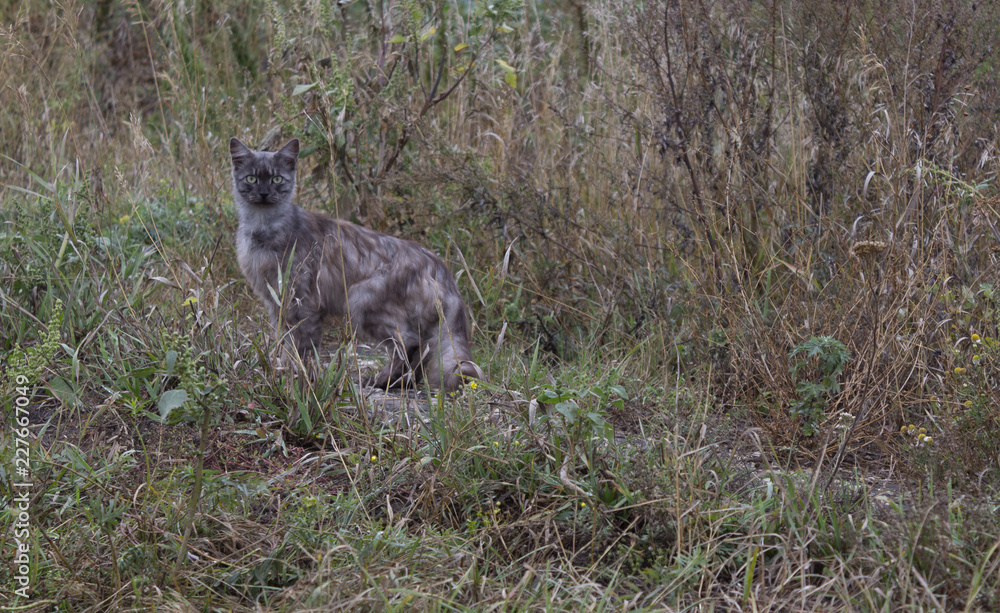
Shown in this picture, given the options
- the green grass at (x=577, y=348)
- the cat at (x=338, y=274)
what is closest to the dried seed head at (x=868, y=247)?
the green grass at (x=577, y=348)

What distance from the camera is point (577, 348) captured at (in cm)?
445

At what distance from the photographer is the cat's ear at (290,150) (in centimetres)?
453

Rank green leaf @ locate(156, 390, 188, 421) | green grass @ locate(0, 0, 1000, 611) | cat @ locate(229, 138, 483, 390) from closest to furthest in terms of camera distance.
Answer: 1. green leaf @ locate(156, 390, 188, 421)
2. green grass @ locate(0, 0, 1000, 611)
3. cat @ locate(229, 138, 483, 390)

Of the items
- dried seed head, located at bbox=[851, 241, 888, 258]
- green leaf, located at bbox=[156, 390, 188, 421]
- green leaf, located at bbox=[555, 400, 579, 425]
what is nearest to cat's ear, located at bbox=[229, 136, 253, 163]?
green leaf, located at bbox=[156, 390, 188, 421]

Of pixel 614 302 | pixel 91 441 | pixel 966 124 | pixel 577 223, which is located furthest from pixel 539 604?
pixel 966 124

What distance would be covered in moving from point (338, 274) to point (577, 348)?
1326 mm

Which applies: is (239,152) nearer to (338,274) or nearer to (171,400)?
(338,274)

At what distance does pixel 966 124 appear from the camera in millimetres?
4031

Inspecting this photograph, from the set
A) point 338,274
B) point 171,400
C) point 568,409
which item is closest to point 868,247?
point 568,409

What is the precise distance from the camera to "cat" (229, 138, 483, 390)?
14.1 feet

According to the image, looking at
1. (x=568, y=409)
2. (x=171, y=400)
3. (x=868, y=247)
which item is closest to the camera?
(x=171, y=400)

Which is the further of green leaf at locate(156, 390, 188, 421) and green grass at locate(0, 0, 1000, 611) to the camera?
green grass at locate(0, 0, 1000, 611)

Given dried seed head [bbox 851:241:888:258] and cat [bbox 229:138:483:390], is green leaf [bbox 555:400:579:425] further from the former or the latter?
cat [bbox 229:138:483:390]

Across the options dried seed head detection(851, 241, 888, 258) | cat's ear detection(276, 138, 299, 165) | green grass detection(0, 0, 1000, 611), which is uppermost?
cat's ear detection(276, 138, 299, 165)
